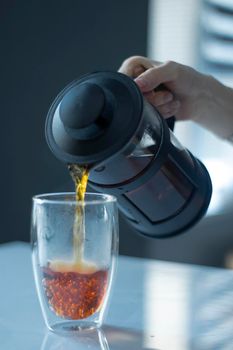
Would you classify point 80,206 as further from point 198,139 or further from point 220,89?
point 198,139

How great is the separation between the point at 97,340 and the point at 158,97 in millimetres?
455

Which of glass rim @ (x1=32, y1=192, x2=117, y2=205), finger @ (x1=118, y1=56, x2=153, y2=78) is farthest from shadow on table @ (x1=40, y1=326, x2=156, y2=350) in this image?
finger @ (x1=118, y1=56, x2=153, y2=78)

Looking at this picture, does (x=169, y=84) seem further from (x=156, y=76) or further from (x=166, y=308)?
(x=166, y=308)

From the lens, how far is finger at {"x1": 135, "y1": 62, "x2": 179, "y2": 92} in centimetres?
95

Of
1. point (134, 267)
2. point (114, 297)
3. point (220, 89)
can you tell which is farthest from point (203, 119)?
point (114, 297)

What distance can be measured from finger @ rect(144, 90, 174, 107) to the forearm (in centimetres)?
13

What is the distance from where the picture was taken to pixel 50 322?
2.41 ft

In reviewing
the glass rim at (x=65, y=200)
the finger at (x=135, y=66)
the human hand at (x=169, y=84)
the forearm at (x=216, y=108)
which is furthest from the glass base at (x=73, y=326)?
the forearm at (x=216, y=108)

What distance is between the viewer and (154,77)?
97 cm

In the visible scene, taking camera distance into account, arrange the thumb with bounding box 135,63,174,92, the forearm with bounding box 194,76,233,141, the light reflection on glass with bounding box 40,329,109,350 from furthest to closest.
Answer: the forearm with bounding box 194,76,233,141
the thumb with bounding box 135,63,174,92
the light reflection on glass with bounding box 40,329,109,350

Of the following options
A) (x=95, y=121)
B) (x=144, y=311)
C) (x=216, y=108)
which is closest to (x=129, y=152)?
(x=95, y=121)

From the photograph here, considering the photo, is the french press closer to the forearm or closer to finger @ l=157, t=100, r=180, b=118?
finger @ l=157, t=100, r=180, b=118

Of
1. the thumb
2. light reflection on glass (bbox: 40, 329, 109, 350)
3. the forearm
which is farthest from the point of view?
the forearm

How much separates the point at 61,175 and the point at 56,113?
1.53 meters
